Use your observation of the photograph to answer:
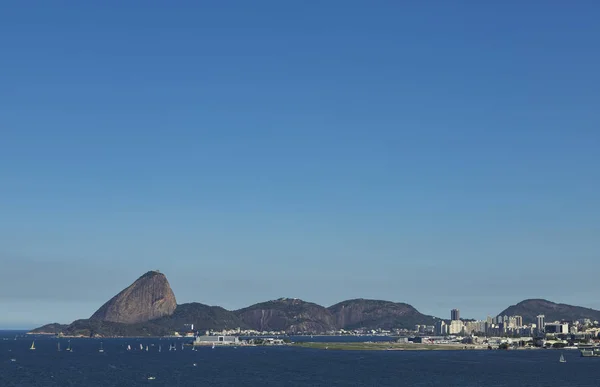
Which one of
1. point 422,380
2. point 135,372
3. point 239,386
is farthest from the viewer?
point 135,372

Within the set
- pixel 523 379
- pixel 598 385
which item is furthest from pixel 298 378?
pixel 598 385

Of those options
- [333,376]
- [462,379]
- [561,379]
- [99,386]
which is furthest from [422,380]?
[99,386]

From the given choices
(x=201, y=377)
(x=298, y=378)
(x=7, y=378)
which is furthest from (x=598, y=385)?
(x=7, y=378)

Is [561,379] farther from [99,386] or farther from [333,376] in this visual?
[99,386]

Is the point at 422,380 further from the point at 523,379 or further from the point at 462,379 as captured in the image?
the point at 523,379

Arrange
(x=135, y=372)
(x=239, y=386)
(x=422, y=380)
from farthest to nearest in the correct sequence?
1. (x=135, y=372)
2. (x=422, y=380)
3. (x=239, y=386)

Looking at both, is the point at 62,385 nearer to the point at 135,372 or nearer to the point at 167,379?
the point at 167,379

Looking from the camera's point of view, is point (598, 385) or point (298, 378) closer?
point (598, 385)

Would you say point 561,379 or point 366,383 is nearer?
point 366,383
